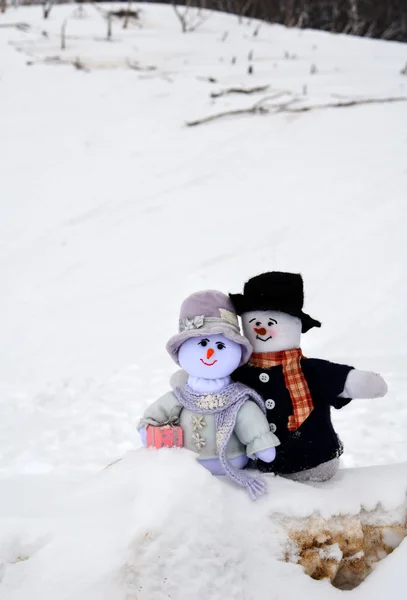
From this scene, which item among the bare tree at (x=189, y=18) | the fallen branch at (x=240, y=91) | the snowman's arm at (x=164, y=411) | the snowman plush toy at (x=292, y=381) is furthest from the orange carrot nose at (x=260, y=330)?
the bare tree at (x=189, y=18)

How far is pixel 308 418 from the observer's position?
2.00 metres

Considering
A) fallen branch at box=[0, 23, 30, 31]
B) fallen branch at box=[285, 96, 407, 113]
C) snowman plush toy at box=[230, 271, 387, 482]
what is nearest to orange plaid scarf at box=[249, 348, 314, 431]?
snowman plush toy at box=[230, 271, 387, 482]

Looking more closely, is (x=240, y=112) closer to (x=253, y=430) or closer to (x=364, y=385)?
(x=364, y=385)

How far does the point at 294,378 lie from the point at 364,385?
257 millimetres

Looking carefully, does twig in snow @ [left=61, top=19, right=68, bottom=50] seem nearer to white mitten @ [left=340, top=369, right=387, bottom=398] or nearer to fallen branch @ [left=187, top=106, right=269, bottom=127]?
fallen branch @ [left=187, top=106, right=269, bottom=127]

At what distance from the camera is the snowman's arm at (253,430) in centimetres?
185

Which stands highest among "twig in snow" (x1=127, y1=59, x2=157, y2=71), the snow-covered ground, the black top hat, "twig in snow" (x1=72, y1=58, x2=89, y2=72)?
the black top hat

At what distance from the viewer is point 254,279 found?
2.10 m

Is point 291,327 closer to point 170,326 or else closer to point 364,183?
point 170,326

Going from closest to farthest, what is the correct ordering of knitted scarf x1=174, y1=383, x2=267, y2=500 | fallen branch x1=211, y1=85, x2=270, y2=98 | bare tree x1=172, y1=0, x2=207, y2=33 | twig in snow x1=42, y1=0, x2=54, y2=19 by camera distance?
knitted scarf x1=174, y1=383, x2=267, y2=500, fallen branch x1=211, y1=85, x2=270, y2=98, twig in snow x1=42, y1=0, x2=54, y2=19, bare tree x1=172, y1=0, x2=207, y2=33

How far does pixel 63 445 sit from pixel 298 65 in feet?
22.4

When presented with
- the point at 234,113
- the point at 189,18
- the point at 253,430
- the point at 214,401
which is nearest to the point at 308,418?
the point at 253,430

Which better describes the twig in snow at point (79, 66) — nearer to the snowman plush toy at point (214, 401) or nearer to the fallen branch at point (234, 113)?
the fallen branch at point (234, 113)

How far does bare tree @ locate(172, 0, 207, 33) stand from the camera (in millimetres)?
9230
